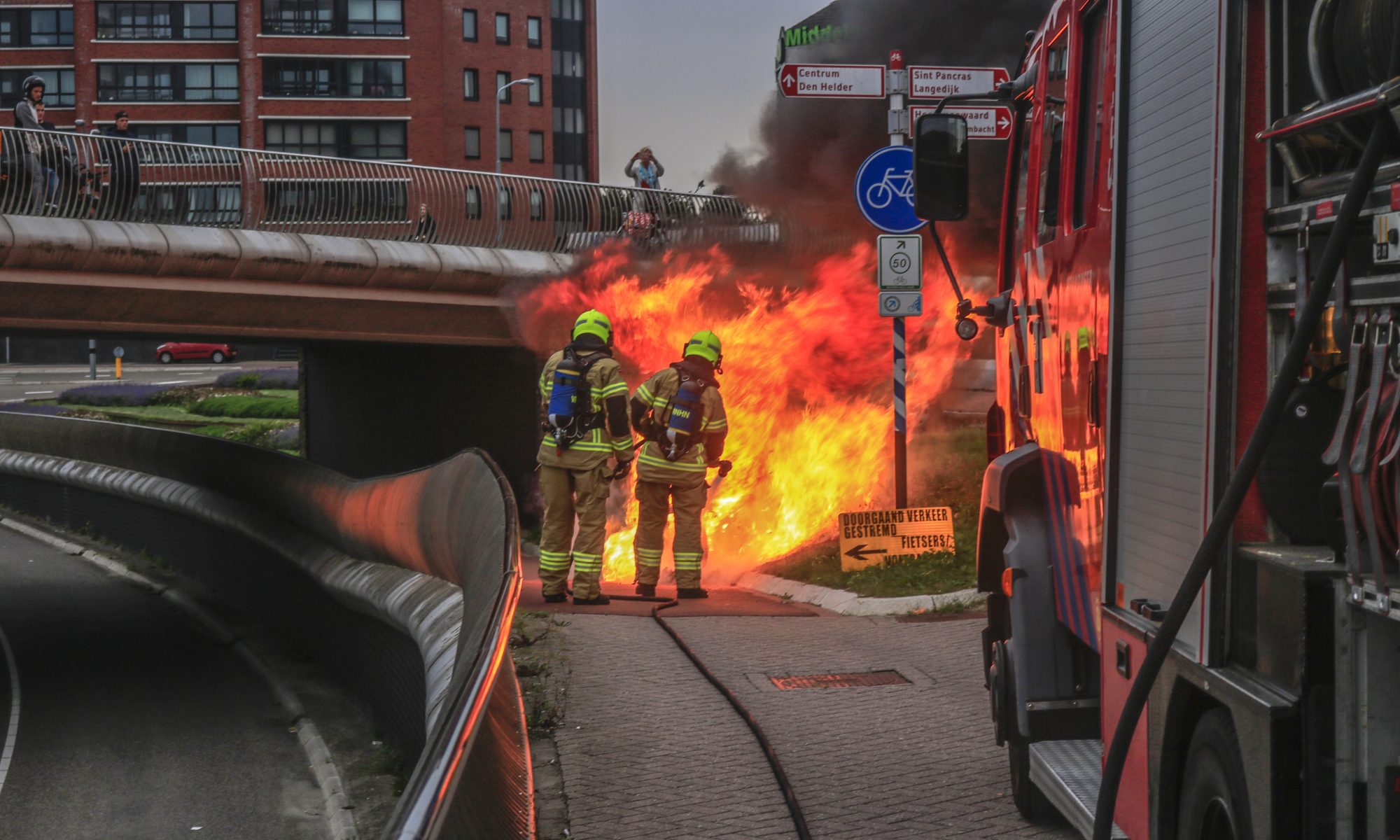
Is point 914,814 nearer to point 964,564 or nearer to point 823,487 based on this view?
point 964,564

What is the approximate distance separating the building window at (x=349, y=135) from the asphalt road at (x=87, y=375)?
9979 mm

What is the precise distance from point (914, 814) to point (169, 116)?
69472 mm

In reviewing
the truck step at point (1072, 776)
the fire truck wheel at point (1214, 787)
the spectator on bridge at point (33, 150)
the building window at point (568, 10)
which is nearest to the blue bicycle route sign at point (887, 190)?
the truck step at point (1072, 776)

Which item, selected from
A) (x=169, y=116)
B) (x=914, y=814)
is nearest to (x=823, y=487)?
(x=914, y=814)

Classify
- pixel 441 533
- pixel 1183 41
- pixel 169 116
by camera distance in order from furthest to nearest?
pixel 169 116, pixel 441 533, pixel 1183 41

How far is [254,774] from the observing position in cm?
918

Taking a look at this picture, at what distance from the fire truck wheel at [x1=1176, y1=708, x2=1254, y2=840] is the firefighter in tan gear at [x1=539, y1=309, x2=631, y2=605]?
24.4ft

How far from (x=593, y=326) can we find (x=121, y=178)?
32.0ft

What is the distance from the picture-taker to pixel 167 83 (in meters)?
69.2

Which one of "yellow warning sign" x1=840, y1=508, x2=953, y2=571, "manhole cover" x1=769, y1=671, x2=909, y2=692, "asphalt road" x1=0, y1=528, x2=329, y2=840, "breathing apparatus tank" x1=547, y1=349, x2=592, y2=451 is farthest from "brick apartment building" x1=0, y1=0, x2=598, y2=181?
"manhole cover" x1=769, y1=671, x2=909, y2=692

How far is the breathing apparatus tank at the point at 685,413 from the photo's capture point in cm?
1113

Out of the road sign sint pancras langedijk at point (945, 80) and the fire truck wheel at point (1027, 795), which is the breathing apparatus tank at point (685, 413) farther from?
the fire truck wheel at point (1027, 795)

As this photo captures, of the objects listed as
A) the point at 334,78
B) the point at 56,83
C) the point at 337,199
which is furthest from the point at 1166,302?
the point at 56,83

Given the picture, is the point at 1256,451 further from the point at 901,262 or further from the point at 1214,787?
the point at 901,262
